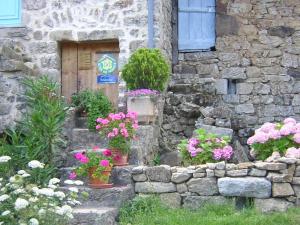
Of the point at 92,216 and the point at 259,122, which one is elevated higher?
the point at 259,122

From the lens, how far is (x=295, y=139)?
6.12m

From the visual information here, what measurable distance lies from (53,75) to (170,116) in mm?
2053

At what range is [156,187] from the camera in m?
6.20

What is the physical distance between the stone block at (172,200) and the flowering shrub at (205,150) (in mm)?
566

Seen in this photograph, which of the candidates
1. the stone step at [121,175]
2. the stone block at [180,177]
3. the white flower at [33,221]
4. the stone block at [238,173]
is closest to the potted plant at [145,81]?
the stone step at [121,175]

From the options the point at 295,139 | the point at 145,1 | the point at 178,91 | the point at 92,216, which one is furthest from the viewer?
the point at 178,91

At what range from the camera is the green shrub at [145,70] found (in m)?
7.65

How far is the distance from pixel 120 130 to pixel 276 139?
1890 millimetres

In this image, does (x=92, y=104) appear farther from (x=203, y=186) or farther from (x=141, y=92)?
(x=203, y=186)

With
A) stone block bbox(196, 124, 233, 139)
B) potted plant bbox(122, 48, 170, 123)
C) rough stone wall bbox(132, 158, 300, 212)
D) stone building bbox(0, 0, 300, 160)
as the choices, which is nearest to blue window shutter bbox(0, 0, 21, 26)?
stone building bbox(0, 0, 300, 160)

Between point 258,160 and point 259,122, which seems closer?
point 258,160

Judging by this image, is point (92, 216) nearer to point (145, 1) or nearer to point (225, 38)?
point (145, 1)

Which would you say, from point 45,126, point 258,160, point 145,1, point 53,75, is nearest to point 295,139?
point 258,160

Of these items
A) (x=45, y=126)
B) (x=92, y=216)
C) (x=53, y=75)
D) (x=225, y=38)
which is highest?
(x=225, y=38)
